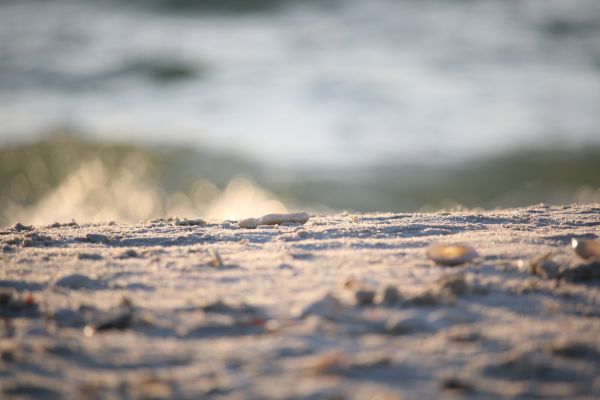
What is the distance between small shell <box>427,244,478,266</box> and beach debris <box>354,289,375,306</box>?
48 cm

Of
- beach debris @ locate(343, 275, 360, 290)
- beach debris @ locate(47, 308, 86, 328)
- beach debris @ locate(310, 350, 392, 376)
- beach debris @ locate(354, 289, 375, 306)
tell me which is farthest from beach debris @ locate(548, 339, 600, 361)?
beach debris @ locate(47, 308, 86, 328)

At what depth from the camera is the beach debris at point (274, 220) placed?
10.7 feet

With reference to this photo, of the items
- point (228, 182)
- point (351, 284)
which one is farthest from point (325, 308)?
point (228, 182)

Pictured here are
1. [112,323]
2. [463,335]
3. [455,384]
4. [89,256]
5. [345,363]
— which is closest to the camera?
[455,384]

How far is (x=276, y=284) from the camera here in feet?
7.09

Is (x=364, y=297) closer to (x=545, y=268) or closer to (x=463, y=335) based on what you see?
(x=463, y=335)

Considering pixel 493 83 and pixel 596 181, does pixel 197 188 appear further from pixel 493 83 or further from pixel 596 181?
pixel 493 83

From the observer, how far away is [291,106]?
1328 centimetres

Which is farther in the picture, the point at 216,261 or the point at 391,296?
the point at 216,261

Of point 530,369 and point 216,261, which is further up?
point 216,261

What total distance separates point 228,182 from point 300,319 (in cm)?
822

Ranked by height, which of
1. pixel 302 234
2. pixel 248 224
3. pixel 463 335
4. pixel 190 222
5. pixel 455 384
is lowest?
pixel 455 384

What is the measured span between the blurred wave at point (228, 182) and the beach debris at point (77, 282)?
232 inches

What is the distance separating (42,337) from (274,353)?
2.29 feet
